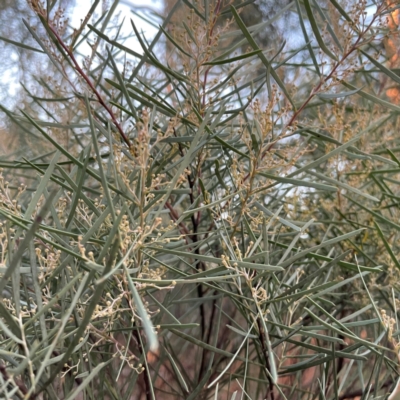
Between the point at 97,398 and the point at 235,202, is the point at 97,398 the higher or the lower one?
the lower one

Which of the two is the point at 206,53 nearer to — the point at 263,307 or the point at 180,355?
the point at 263,307

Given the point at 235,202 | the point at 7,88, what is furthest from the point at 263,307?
the point at 7,88

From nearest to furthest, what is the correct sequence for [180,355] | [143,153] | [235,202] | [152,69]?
1. [143,153]
2. [235,202]
3. [180,355]
4. [152,69]

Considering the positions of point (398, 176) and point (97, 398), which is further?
point (398, 176)

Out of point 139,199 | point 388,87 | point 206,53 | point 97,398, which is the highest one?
point 388,87

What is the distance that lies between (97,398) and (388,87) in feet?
1.53

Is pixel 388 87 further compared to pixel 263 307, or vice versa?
pixel 388 87

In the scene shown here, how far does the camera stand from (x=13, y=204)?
220mm

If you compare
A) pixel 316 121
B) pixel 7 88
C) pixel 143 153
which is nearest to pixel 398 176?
pixel 316 121

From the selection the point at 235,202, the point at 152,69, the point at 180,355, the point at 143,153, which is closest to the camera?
the point at 143,153

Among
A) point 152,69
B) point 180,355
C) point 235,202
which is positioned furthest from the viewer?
point 152,69

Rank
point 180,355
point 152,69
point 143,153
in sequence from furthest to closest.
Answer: point 152,69 → point 180,355 → point 143,153

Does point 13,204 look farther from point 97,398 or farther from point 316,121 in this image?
point 316,121

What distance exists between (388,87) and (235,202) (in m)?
0.34
